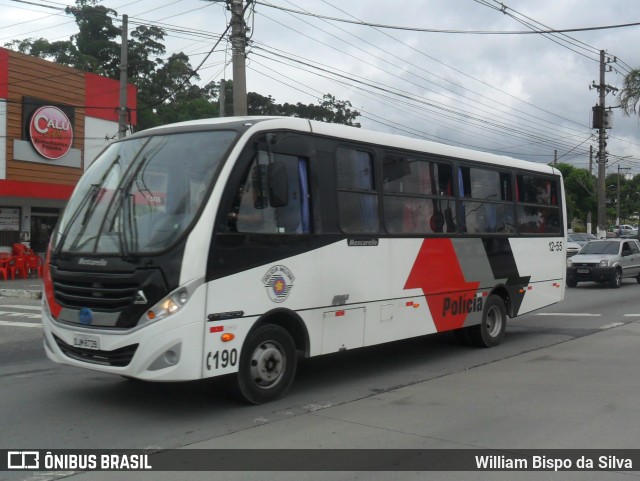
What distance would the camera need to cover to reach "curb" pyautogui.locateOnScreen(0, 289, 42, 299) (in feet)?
62.5

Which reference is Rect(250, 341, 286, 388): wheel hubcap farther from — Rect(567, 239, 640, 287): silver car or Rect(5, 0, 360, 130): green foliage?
Rect(5, 0, 360, 130): green foliage

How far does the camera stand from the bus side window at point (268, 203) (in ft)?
22.2

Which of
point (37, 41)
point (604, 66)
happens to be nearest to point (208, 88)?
point (37, 41)

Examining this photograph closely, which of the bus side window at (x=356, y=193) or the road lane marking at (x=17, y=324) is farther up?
the bus side window at (x=356, y=193)

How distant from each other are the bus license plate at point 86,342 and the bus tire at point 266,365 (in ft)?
4.45

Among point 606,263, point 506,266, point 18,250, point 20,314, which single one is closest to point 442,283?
point 506,266

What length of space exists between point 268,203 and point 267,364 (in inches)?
65.0

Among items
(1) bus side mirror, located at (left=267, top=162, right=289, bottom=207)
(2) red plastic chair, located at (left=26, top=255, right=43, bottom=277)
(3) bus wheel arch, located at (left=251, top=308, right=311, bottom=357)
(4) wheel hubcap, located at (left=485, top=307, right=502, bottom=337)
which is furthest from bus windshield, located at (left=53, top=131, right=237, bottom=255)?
(2) red plastic chair, located at (left=26, top=255, right=43, bottom=277)

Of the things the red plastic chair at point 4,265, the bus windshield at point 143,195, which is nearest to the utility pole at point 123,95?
the red plastic chair at point 4,265

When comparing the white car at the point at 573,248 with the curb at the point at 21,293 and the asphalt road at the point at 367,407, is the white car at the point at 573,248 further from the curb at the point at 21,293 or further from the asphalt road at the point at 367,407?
the curb at the point at 21,293

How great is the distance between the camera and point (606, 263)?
22797 millimetres

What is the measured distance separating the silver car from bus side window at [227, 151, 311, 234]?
17.9m

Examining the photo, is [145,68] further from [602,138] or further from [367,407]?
[367,407]

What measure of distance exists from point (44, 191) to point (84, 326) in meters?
19.9
